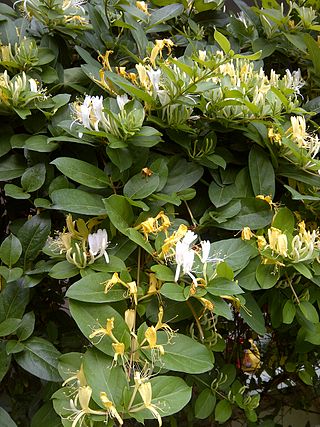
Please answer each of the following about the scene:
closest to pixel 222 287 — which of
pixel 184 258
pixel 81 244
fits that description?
pixel 184 258

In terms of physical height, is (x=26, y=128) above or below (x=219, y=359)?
above

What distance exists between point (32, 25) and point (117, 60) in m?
0.13

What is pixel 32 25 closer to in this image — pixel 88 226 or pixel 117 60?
pixel 117 60

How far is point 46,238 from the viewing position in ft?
2.11

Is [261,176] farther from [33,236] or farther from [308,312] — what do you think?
[33,236]

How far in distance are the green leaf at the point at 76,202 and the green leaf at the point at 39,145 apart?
0.27 feet

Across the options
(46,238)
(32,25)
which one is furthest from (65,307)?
(32,25)

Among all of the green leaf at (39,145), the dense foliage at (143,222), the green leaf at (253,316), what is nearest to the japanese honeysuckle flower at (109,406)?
the dense foliage at (143,222)

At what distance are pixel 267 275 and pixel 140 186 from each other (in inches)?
6.6

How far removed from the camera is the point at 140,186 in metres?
0.64

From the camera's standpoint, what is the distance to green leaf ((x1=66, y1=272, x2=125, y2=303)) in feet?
1.73

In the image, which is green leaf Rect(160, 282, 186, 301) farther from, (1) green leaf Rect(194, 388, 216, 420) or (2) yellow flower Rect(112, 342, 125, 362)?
(1) green leaf Rect(194, 388, 216, 420)

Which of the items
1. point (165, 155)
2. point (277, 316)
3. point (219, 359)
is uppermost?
point (165, 155)

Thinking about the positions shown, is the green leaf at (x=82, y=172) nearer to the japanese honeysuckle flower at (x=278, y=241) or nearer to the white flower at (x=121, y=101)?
the white flower at (x=121, y=101)
